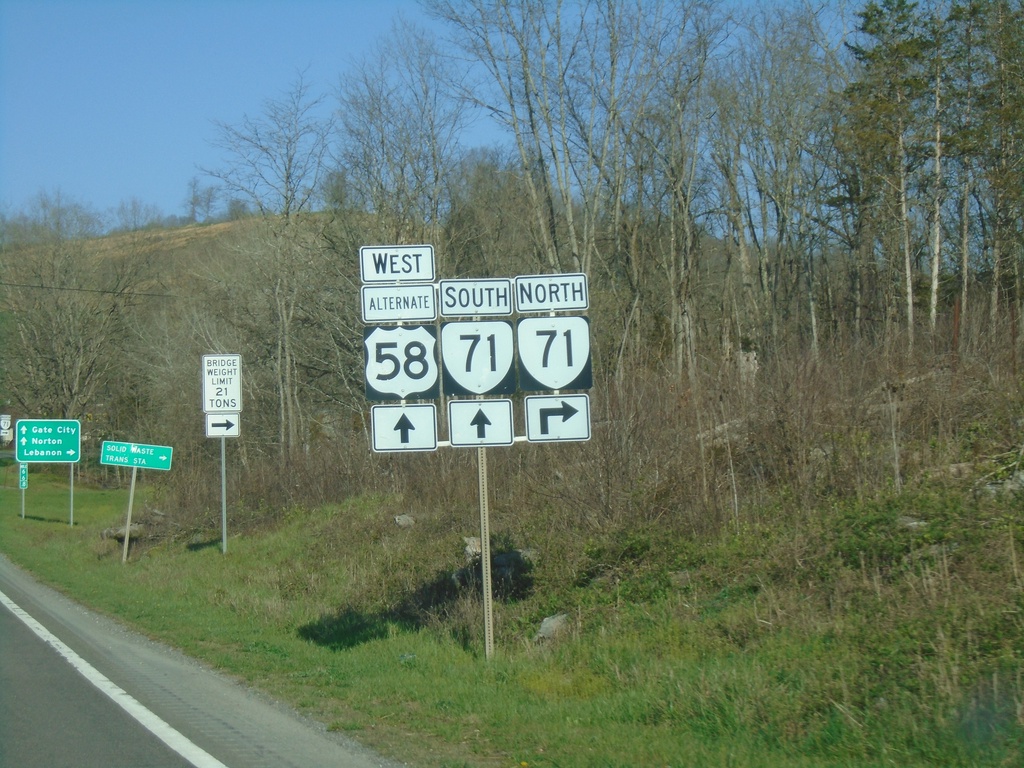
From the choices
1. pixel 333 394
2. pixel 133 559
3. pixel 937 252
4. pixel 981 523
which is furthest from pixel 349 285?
pixel 981 523

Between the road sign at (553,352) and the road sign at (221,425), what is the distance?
429 inches

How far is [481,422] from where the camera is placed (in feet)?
31.8

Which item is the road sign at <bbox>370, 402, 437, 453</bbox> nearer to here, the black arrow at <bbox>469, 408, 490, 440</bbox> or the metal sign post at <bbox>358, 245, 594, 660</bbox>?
the metal sign post at <bbox>358, 245, 594, 660</bbox>

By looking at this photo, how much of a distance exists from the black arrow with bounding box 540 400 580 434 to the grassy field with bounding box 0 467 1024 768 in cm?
222

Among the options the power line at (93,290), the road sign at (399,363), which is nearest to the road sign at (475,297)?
the road sign at (399,363)

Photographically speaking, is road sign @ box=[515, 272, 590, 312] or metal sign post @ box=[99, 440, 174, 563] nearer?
road sign @ box=[515, 272, 590, 312]

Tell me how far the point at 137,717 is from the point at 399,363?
4123mm

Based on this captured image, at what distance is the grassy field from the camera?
630 centimetres

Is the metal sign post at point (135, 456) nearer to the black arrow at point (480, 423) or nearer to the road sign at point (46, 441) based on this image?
the road sign at point (46, 441)

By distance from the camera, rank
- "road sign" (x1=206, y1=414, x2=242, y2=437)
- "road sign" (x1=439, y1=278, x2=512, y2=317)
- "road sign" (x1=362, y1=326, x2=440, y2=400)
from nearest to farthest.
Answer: "road sign" (x1=362, y1=326, x2=440, y2=400) < "road sign" (x1=439, y1=278, x2=512, y2=317) < "road sign" (x1=206, y1=414, x2=242, y2=437)

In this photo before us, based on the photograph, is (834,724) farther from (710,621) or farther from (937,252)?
(937,252)

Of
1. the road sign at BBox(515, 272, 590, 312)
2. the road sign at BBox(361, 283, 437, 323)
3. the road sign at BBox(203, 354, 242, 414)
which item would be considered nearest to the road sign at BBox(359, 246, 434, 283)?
the road sign at BBox(361, 283, 437, 323)

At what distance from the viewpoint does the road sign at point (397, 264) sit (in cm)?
989

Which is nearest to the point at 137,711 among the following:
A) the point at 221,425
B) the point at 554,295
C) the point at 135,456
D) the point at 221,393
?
the point at 554,295
